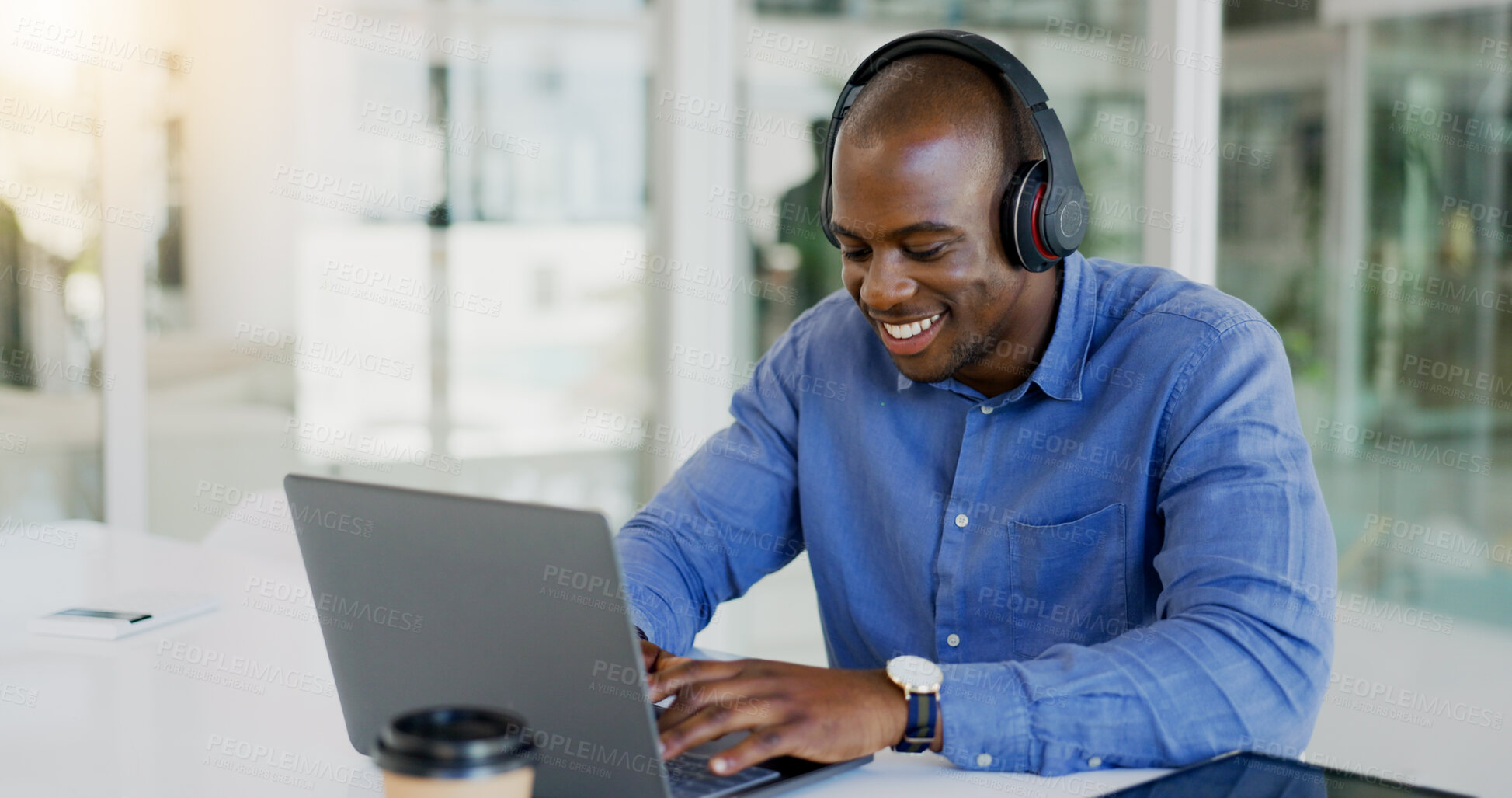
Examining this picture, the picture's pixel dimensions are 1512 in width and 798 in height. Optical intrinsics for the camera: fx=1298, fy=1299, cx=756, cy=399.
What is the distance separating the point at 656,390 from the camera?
11.6ft

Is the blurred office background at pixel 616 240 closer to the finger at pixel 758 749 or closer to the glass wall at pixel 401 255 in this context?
the glass wall at pixel 401 255

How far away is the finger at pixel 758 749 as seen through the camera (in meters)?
0.92

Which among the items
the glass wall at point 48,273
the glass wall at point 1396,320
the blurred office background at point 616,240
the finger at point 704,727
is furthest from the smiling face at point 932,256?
the glass wall at point 48,273

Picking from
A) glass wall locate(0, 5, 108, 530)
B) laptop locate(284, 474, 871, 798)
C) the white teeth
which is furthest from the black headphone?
glass wall locate(0, 5, 108, 530)

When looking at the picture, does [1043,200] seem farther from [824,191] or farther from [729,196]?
[729,196]

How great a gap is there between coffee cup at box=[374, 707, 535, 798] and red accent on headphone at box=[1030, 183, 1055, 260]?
0.84 metres

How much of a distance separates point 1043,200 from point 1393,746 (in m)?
1.57

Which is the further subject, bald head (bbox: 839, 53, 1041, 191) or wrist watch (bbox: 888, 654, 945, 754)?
bald head (bbox: 839, 53, 1041, 191)

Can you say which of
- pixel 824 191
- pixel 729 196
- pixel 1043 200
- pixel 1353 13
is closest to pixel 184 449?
pixel 729 196

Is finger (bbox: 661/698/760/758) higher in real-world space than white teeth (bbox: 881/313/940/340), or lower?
lower

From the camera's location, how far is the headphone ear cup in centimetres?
132

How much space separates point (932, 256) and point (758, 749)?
60 cm

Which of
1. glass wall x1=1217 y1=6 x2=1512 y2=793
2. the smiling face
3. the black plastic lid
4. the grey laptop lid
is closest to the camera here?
the black plastic lid

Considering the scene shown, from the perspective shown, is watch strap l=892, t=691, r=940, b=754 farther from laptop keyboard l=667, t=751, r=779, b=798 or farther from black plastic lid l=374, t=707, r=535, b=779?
black plastic lid l=374, t=707, r=535, b=779
